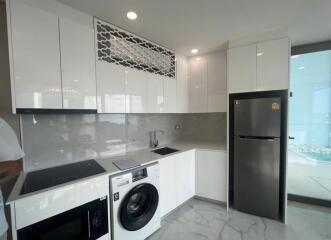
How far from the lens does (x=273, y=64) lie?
2217 millimetres

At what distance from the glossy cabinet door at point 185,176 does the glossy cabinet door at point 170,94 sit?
754 millimetres

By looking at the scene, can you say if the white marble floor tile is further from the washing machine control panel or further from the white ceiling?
the white ceiling

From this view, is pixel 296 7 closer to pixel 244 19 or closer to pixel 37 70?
pixel 244 19

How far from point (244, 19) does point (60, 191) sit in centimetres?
238

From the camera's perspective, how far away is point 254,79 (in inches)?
91.5

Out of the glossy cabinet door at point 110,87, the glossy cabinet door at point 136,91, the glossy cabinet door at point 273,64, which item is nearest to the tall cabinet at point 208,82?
the glossy cabinet door at point 273,64

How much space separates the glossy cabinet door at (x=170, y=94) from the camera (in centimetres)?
274

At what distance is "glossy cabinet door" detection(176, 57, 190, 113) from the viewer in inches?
117

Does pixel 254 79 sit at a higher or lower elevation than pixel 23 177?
higher

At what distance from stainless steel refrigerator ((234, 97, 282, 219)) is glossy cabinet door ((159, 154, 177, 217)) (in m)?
0.88

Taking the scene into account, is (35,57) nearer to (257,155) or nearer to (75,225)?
(75,225)

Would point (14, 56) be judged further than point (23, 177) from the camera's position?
No

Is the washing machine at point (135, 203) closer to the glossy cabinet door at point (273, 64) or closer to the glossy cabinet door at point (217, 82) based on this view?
the glossy cabinet door at point (217, 82)

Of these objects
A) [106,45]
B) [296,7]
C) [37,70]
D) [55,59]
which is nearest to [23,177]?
[37,70]
